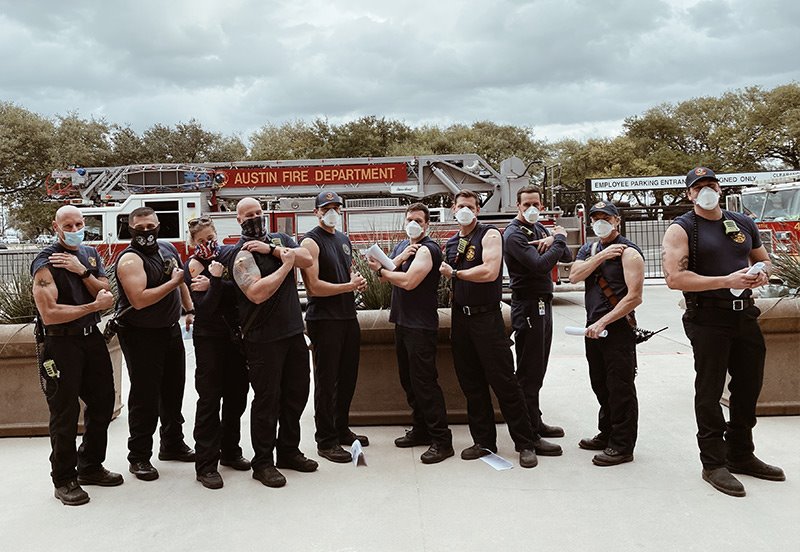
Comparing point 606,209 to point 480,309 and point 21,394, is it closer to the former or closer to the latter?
point 480,309

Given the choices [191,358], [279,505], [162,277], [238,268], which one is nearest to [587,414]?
[279,505]

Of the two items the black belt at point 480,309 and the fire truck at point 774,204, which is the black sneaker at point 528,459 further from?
the fire truck at point 774,204

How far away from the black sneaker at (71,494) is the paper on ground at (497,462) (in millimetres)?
2640

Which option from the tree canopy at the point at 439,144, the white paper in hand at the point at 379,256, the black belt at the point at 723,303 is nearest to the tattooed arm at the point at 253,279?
the white paper in hand at the point at 379,256

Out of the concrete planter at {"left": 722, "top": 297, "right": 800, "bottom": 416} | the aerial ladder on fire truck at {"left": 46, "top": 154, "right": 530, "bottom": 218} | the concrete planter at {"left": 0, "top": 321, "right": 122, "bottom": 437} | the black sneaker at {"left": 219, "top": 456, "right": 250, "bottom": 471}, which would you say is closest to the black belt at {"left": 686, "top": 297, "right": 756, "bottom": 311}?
the concrete planter at {"left": 722, "top": 297, "right": 800, "bottom": 416}

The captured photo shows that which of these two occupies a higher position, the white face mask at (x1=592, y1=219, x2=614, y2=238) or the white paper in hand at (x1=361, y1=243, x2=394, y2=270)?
the white face mask at (x1=592, y1=219, x2=614, y2=238)

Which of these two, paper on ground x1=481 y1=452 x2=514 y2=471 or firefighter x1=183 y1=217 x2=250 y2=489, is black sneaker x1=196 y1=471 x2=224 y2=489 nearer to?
firefighter x1=183 y1=217 x2=250 y2=489

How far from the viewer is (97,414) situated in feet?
14.0

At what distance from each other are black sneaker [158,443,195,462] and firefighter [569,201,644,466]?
295cm

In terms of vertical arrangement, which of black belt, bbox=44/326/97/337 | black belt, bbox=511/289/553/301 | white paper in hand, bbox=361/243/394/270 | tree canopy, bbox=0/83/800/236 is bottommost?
black belt, bbox=44/326/97/337

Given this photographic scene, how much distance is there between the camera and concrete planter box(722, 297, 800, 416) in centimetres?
514

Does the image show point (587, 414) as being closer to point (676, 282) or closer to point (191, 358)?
point (676, 282)

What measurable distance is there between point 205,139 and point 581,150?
24080mm

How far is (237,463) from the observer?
455 cm
